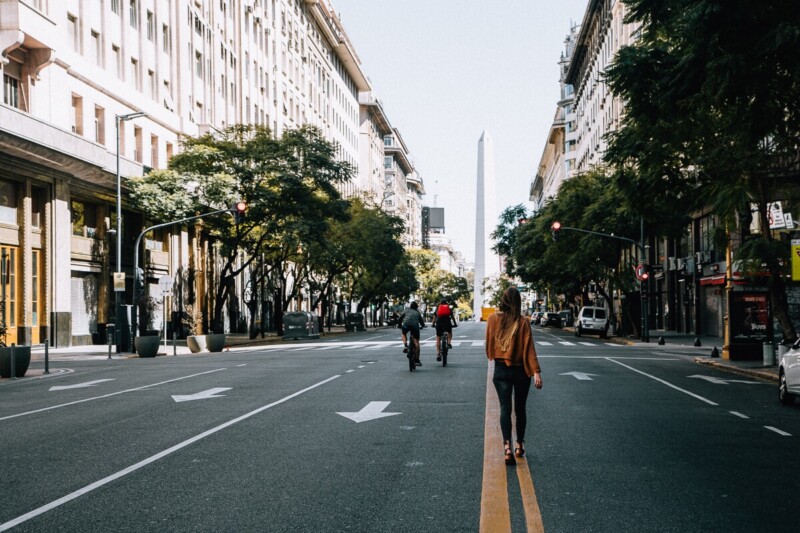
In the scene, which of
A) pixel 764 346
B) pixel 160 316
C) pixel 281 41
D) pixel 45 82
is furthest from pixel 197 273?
pixel 764 346

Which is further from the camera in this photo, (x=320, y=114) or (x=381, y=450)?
(x=320, y=114)

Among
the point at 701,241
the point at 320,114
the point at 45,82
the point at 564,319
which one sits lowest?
the point at 564,319

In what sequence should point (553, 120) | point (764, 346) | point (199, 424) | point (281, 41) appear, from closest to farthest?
point (199, 424)
point (764, 346)
point (281, 41)
point (553, 120)

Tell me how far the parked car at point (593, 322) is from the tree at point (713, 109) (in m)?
29.5

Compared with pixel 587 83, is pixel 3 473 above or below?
below

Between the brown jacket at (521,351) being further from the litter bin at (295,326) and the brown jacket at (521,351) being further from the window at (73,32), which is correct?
the litter bin at (295,326)

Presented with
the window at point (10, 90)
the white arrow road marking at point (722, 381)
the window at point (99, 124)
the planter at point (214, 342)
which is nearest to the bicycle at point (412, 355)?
the white arrow road marking at point (722, 381)

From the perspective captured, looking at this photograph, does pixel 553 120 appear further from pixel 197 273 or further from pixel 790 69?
pixel 790 69

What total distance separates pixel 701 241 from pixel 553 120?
2891 inches

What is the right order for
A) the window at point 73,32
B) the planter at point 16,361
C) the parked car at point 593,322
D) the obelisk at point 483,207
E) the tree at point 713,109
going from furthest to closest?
1. the obelisk at point 483,207
2. the parked car at point 593,322
3. the window at point 73,32
4. the planter at point 16,361
5. the tree at point 713,109

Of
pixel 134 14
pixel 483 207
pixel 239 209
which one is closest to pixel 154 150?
pixel 134 14

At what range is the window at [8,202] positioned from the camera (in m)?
36.1

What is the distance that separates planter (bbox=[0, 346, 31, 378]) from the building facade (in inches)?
268

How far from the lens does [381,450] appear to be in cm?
1033
